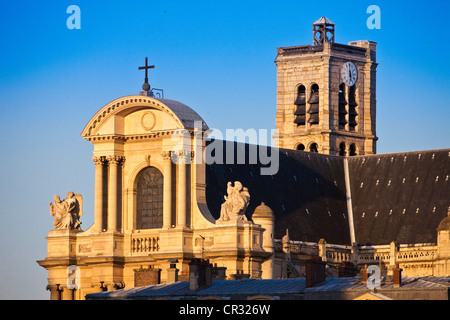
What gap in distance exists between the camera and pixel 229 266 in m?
67.4

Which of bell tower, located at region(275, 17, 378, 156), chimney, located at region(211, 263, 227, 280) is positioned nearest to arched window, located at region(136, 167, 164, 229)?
chimney, located at region(211, 263, 227, 280)

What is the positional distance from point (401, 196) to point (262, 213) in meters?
12.2

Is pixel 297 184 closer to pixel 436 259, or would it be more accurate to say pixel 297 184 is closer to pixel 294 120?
pixel 436 259

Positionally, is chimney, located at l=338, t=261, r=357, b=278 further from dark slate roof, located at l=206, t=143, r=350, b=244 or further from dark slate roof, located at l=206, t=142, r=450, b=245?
dark slate roof, located at l=206, t=142, r=450, b=245

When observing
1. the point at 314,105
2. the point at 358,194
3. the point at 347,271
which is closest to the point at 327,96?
the point at 314,105

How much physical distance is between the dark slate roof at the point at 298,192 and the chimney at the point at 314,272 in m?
16.5

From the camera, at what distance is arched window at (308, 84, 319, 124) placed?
311ft

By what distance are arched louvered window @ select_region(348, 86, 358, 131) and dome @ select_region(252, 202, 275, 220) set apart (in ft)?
87.4

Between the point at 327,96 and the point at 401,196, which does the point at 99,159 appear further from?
the point at 327,96
